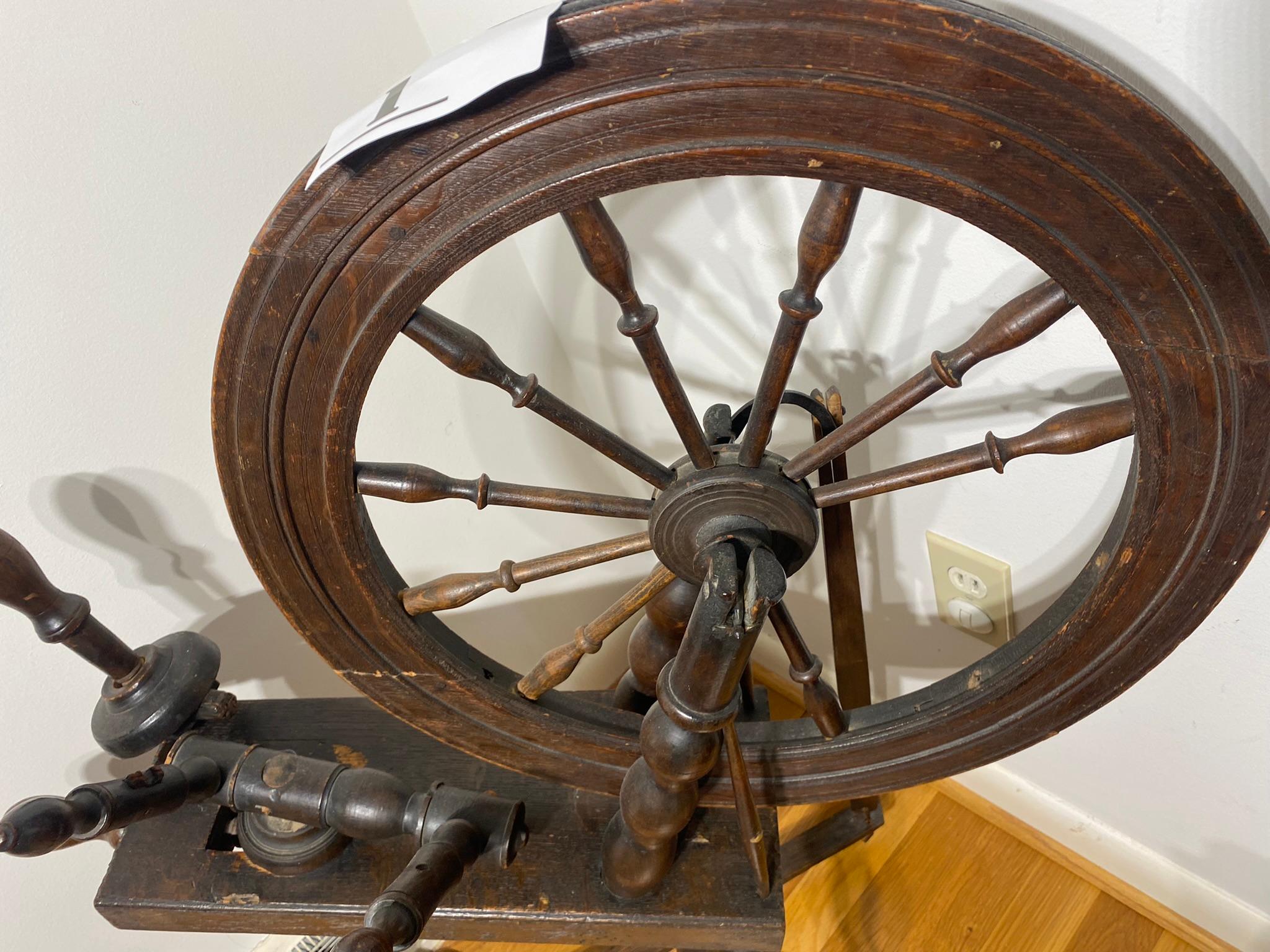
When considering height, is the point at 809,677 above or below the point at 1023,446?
below

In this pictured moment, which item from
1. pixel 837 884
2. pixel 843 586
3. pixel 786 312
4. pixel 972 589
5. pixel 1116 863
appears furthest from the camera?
pixel 837 884

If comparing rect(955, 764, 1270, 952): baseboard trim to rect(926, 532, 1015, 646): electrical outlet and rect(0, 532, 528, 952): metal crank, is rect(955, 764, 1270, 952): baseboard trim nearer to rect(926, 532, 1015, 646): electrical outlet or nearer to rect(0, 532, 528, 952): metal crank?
rect(926, 532, 1015, 646): electrical outlet

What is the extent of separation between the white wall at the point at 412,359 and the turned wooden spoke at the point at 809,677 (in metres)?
0.34

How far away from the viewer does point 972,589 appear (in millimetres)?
1114

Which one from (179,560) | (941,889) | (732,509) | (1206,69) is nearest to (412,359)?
(179,560)

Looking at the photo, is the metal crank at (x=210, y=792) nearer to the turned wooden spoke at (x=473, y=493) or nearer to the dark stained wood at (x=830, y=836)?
the turned wooden spoke at (x=473, y=493)

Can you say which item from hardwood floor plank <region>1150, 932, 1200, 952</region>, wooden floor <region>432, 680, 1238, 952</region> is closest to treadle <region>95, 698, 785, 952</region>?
wooden floor <region>432, 680, 1238, 952</region>

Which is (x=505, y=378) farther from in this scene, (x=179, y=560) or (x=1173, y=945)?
(x=1173, y=945)

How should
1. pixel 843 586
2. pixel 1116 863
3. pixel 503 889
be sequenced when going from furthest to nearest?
pixel 1116 863 → pixel 843 586 → pixel 503 889

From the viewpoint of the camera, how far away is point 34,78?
81 centimetres

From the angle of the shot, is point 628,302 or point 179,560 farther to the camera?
point 179,560

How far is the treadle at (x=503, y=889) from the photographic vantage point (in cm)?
81

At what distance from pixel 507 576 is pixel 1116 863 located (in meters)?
1.03

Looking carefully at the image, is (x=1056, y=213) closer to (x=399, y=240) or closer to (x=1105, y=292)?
(x=1105, y=292)
